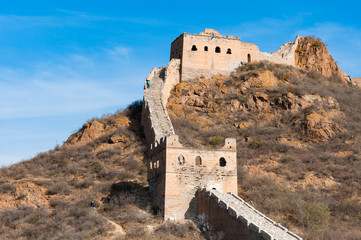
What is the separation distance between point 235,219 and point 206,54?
2474 centimetres

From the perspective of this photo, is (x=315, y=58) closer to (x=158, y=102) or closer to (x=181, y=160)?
(x=158, y=102)

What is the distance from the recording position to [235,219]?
19.8m

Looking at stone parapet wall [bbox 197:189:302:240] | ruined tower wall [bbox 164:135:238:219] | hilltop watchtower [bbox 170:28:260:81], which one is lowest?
stone parapet wall [bbox 197:189:302:240]

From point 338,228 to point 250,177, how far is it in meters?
6.96

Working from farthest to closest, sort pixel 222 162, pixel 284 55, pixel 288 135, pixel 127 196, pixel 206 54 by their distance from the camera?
1. pixel 284 55
2. pixel 206 54
3. pixel 288 135
4. pixel 127 196
5. pixel 222 162

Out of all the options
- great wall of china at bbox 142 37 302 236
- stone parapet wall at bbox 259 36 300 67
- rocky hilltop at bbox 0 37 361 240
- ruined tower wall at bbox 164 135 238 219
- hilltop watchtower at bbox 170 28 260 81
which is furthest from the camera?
stone parapet wall at bbox 259 36 300 67

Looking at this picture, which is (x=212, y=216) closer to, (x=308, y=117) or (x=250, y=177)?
(x=250, y=177)

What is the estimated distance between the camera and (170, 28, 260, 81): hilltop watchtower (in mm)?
42125

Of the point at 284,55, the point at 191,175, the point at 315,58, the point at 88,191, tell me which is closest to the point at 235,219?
the point at 191,175

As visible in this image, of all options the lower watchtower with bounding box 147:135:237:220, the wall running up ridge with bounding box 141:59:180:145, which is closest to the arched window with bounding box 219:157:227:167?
the lower watchtower with bounding box 147:135:237:220

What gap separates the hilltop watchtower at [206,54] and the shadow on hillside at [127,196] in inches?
602

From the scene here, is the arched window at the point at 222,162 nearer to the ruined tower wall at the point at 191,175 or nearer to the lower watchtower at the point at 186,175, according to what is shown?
the lower watchtower at the point at 186,175

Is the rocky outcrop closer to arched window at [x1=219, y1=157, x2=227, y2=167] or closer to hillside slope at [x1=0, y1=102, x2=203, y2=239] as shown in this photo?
hillside slope at [x1=0, y1=102, x2=203, y2=239]

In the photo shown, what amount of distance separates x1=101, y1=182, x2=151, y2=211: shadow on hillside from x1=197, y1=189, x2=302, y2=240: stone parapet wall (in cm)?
377
